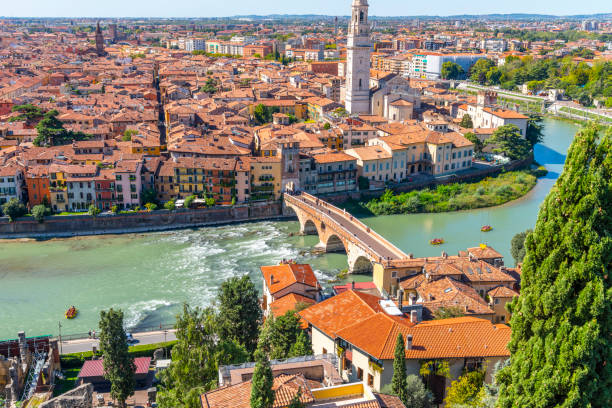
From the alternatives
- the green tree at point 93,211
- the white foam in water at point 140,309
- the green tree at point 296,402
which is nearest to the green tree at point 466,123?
the green tree at point 93,211

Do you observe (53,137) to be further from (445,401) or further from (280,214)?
(445,401)

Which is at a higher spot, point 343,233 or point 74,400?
point 343,233

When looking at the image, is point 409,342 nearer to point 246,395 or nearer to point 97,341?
point 246,395

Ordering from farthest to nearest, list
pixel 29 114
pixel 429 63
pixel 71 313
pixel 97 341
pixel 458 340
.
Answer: pixel 429 63 < pixel 29 114 < pixel 71 313 < pixel 97 341 < pixel 458 340

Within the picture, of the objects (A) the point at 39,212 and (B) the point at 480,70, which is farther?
(B) the point at 480,70

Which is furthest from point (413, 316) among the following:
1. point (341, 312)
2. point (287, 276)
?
point (287, 276)

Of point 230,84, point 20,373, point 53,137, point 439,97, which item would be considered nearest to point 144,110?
point 53,137
